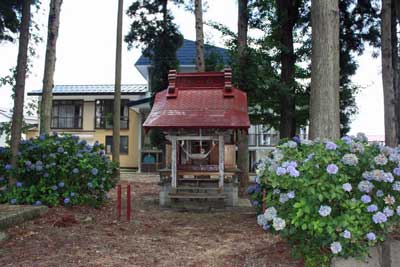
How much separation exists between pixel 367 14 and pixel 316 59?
9.85 m

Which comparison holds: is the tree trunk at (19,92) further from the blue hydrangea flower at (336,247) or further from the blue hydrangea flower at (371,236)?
the blue hydrangea flower at (371,236)

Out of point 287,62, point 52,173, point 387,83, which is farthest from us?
point 287,62

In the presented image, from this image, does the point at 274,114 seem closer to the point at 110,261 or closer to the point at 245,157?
the point at 245,157

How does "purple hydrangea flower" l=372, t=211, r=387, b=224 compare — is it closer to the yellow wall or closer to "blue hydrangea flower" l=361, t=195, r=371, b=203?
"blue hydrangea flower" l=361, t=195, r=371, b=203

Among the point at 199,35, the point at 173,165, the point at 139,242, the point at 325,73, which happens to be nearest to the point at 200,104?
the point at 173,165

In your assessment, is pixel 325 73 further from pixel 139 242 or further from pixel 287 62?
pixel 287 62

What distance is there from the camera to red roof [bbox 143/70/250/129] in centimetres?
1062

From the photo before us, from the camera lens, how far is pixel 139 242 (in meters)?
6.59

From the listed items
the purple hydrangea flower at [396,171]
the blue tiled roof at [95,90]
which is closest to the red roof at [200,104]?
the purple hydrangea flower at [396,171]

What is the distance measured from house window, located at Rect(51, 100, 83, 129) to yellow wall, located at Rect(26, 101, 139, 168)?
0.46 meters

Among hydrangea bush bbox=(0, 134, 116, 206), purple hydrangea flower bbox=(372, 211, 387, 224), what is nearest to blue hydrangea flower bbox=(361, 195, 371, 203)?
purple hydrangea flower bbox=(372, 211, 387, 224)

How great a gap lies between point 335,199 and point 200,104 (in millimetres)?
7284

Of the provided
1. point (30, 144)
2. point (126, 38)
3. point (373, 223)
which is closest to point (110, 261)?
point (373, 223)

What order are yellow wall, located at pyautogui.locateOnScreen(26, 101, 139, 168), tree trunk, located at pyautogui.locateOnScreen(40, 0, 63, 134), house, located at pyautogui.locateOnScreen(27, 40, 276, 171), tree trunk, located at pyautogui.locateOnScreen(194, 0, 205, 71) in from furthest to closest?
yellow wall, located at pyautogui.locateOnScreen(26, 101, 139, 168) < house, located at pyautogui.locateOnScreen(27, 40, 276, 171) < tree trunk, located at pyautogui.locateOnScreen(194, 0, 205, 71) < tree trunk, located at pyautogui.locateOnScreen(40, 0, 63, 134)
